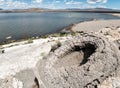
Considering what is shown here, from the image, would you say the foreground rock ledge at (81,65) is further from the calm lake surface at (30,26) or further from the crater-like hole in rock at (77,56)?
the calm lake surface at (30,26)

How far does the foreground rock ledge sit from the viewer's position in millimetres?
9398

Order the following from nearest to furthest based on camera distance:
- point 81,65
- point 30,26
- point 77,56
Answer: point 81,65 < point 77,56 < point 30,26

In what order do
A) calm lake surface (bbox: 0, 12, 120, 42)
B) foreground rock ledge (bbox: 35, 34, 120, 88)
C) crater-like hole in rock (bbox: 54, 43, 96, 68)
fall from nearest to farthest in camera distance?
foreground rock ledge (bbox: 35, 34, 120, 88), crater-like hole in rock (bbox: 54, 43, 96, 68), calm lake surface (bbox: 0, 12, 120, 42)

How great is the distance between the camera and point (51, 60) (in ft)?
39.1

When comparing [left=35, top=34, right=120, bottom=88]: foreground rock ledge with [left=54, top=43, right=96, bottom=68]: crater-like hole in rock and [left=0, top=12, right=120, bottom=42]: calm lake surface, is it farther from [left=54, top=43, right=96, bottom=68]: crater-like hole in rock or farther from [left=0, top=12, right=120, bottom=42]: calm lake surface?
[left=0, top=12, right=120, bottom=42]: calm lake surface

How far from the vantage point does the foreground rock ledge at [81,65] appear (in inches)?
370

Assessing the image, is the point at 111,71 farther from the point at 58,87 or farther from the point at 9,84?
the point at 9,84

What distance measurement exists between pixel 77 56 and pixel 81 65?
161cm

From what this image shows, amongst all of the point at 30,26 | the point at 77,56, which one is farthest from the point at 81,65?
the point at 30,26

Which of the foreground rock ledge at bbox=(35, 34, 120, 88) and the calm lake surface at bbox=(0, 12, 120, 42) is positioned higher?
the foreground rock ledge at bbox=(35, 34, 120, 88)

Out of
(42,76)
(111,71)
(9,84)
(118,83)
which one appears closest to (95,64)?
(111,71)

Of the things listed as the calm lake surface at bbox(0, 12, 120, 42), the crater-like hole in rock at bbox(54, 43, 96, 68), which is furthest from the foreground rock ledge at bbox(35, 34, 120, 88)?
the calm lake surface at bbox(0, 12, 120, 42)

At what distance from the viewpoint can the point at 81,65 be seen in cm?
1055

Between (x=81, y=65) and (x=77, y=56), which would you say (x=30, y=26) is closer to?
(x=77, y=56)
